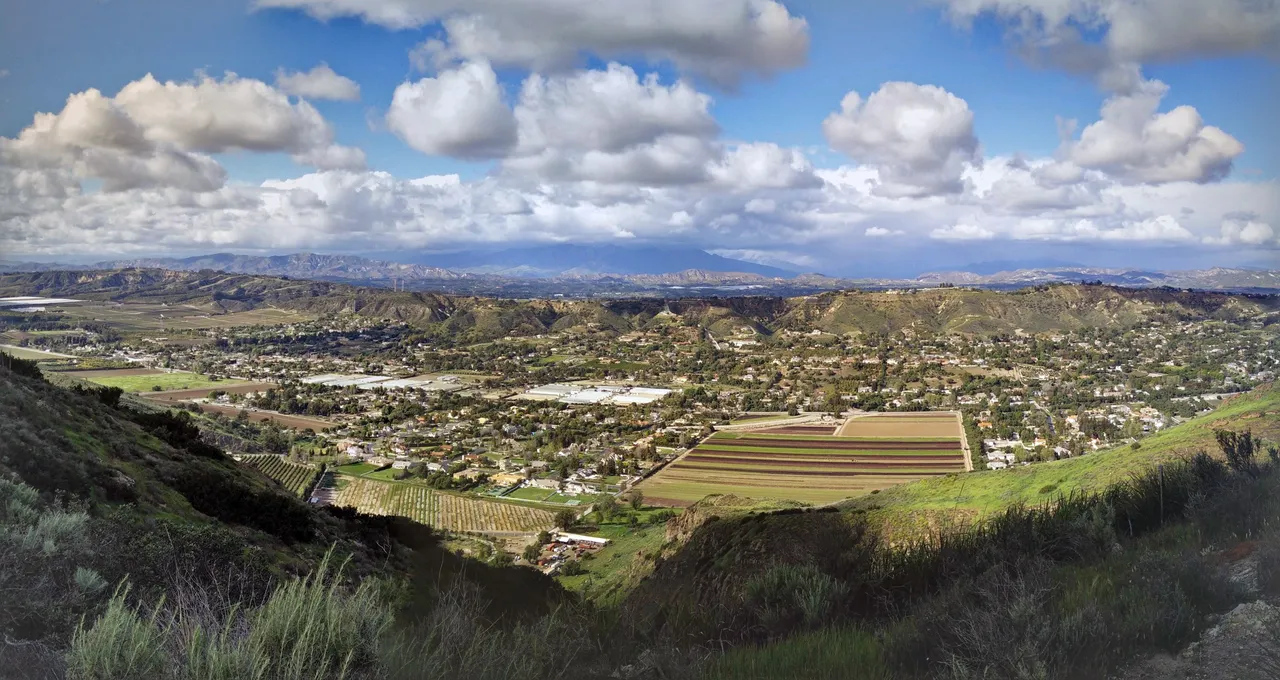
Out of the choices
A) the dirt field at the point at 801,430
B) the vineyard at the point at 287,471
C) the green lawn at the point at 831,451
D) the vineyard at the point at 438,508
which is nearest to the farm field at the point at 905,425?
the dirt field at the point at 801,430

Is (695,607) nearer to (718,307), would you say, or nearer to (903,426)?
(903,426)

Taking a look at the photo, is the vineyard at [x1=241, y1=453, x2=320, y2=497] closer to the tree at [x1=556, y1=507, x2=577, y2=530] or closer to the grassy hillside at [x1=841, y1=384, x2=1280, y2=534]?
the tree at [x1=556, y1=507, x2=577, y2=530]

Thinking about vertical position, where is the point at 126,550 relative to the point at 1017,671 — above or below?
below

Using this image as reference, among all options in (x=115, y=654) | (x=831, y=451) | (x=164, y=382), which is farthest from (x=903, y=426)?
(x=164, y=382)

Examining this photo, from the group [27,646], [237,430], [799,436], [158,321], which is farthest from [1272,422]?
[158,321]

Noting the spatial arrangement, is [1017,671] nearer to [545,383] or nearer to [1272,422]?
[1272,422]
